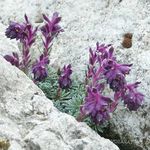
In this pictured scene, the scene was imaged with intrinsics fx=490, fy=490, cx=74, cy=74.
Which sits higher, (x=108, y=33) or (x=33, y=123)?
(x=108, y=33)

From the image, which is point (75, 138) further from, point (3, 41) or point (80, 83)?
point (3, 41)

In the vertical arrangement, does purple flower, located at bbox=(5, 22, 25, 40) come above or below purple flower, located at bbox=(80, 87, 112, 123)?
above

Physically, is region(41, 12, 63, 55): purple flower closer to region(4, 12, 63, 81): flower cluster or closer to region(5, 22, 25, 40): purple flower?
region(4, 12, 63, 81): flower cluster

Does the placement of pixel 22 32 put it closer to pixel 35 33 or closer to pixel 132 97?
pixel 35 33

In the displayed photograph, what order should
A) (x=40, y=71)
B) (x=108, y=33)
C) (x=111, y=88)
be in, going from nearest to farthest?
(x=111, y=88) → (x=40, y=71) → (x=108, y=33)

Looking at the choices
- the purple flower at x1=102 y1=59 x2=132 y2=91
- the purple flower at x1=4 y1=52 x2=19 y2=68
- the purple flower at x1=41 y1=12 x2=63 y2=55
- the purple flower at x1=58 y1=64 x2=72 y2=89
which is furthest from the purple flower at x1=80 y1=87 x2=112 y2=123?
the purple flower at x1=4 y1=52 x2=19 y2=68

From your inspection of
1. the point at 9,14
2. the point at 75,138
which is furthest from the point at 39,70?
the point at 9,14

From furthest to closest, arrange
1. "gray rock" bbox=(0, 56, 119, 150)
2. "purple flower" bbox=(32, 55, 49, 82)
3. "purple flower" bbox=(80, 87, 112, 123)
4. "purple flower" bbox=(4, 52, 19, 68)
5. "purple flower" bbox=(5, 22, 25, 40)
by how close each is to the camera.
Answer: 1. "purple flower" bbox=(4, 52, 19, 68)
2. "purple flower" bbox=(5, 22, 25, 40)
3. "purple flower" bbox=(32, 55, 49, 82)
4. "purple flower" bbox=(80, 87, 112, 123)
5. "gray rock" bbox=(0, 56, 119, 150)

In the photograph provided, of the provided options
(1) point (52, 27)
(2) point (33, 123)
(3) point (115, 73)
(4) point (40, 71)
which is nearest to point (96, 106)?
(3) point (115, 73)
